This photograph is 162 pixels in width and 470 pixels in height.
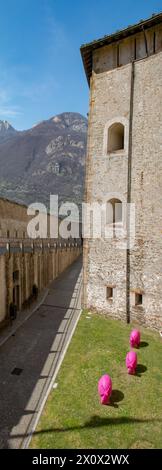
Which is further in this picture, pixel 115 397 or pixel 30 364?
pixel 30 364

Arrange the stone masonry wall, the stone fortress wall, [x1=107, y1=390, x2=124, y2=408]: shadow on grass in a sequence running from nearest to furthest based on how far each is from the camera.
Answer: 1. [x1=107, y1=390, x2=124, y2=408]: shadow on grass
2. the stone masonry wall
3. the stone fortress wall

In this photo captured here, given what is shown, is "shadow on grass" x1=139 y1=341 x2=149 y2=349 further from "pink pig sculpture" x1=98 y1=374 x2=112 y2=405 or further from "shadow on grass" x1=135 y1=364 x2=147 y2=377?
"pink pig sculpture" x1=98 y1=374 x2=112 y2=405

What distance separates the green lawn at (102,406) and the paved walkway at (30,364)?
1.68 feet

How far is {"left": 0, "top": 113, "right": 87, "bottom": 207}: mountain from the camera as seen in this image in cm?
8909

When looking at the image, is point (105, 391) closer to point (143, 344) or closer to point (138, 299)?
point (143, 344)

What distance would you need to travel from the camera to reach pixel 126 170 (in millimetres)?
16141

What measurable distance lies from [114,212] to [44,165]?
10420 centimetres

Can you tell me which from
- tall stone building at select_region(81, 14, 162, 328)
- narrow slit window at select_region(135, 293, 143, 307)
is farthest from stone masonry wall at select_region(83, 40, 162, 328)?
narrow slit window at select_region(135, 293, 143, 307)

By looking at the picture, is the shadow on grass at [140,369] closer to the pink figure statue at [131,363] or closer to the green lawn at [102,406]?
the green lawn at [102,406]

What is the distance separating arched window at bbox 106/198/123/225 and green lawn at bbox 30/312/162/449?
6.86 metres

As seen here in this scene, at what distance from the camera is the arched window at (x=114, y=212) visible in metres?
17.1

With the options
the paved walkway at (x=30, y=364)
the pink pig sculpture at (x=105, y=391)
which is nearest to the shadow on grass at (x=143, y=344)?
the paved walkway at (x=30, y=364)

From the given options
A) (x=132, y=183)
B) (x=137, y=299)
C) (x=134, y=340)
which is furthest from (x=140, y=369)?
(x=132, y=183)
